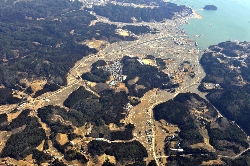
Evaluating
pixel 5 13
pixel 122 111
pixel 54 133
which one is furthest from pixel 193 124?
pixel 5 13

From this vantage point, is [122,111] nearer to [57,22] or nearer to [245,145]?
[245,145]

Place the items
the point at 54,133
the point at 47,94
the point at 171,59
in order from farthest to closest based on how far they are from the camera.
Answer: the point at 171,59 → the point at 47,94 → the point at 54,133

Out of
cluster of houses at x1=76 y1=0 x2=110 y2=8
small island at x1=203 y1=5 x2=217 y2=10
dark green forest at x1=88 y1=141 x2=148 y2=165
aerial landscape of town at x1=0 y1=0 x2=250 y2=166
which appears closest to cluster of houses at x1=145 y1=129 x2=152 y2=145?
aerial landscape of town at x1=0 y1=0 x2=250 y2=166

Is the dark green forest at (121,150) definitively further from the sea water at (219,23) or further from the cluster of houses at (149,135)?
the sea water at (219,23)

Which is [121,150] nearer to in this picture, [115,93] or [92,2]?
[115,93]

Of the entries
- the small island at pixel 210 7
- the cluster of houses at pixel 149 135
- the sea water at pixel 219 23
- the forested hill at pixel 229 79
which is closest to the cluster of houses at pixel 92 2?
the sea water at pixel 219 23

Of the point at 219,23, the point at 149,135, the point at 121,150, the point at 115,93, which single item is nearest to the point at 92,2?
the point at 219,23
